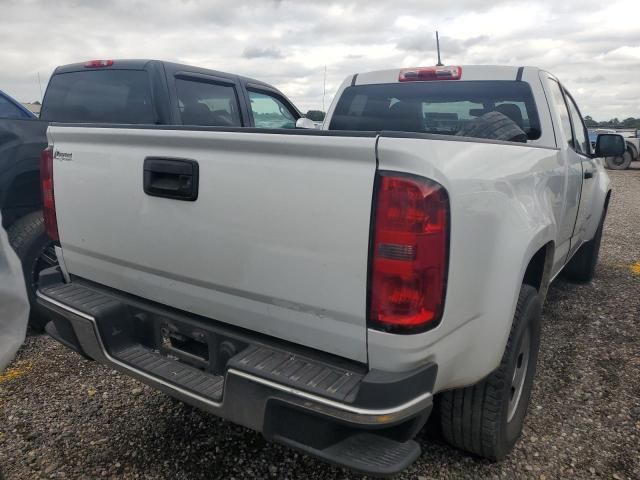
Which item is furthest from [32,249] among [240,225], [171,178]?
[240,225]

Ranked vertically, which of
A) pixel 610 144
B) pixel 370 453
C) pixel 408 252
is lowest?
pixel 370 453

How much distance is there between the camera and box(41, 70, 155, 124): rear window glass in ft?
13.7

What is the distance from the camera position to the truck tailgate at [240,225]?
1.63 meters

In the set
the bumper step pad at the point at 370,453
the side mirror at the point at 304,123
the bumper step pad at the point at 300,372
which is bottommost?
the bumper step pad at the point at 370,453

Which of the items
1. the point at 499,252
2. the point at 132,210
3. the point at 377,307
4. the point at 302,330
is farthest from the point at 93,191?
the point at 499,252

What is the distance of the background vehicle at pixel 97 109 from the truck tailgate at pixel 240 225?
1558mm

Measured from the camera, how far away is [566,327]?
411 centimetres

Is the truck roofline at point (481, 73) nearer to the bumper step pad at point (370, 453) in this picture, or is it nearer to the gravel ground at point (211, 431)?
the gravel ground at point (211, 431)

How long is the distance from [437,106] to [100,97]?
277 cm

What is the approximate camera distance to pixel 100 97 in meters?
4.35

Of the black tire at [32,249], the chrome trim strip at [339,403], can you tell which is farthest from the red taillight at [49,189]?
the chrome trim strip at [339,403]


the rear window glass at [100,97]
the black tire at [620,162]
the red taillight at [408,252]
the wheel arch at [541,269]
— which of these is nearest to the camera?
the red taillight at [408,252]

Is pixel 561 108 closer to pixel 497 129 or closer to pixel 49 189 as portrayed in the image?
pixel 497 129

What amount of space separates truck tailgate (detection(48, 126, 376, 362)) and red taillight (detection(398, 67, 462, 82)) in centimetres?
211
